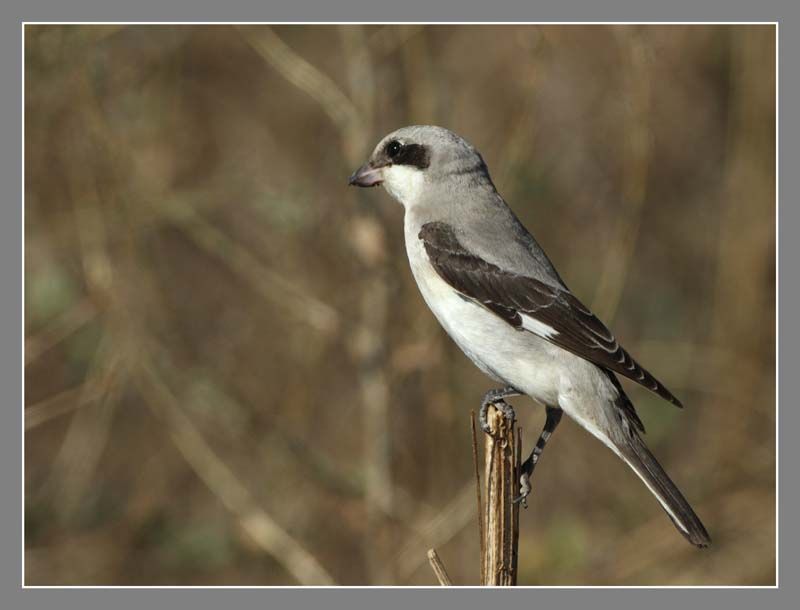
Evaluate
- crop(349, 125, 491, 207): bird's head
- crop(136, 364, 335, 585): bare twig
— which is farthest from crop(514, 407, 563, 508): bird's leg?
crop(136, 364, 335, 585): bare twig

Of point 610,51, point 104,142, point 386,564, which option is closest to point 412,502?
point 386,564

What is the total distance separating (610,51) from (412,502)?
11.5 ft

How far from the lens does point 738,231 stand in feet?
22.4

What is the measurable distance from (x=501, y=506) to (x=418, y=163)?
1.54 m

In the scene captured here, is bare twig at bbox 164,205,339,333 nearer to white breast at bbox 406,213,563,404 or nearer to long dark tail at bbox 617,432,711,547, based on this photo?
white breast at bbox 406,213,563,404

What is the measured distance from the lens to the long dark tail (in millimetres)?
3152

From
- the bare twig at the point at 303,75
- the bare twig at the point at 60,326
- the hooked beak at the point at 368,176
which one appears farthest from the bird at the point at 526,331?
the bare twig at the point at 60,326

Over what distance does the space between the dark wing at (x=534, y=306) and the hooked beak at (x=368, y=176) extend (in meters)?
0.51

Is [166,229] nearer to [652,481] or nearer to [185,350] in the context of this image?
[185,350]

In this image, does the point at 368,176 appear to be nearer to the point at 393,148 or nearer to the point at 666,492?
the point at 393,148

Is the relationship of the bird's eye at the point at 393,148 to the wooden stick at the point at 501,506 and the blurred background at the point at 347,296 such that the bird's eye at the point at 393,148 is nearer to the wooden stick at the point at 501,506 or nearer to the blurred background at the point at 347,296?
the wooden stick at the point at 501,506

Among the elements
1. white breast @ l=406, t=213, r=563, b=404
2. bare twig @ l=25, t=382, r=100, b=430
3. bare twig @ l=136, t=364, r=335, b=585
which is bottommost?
bare twig @ l=136, t=364, r=335, b=585

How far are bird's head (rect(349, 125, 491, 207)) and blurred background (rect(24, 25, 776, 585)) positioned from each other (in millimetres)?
1476

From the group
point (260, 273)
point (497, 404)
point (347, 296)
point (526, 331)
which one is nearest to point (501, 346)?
point (526, 331)
